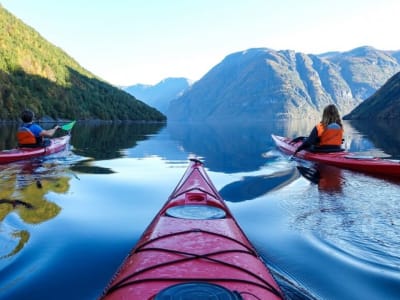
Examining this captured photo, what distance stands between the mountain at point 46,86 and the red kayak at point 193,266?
57459 millimetres

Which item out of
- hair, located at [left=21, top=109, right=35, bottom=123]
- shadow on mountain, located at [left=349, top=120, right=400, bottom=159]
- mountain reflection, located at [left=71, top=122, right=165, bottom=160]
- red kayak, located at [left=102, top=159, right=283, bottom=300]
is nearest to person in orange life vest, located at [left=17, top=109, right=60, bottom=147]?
hair, located at [left=21, top=109, right=35, bottom=123]

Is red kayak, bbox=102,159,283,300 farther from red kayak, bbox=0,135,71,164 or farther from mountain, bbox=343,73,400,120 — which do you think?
mountain, bbox=343,73,400,120

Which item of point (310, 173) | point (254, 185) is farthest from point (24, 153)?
point (310, 173)

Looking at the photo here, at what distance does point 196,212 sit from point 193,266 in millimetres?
1951

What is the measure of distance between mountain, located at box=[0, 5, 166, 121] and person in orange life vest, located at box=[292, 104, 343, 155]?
5203cm

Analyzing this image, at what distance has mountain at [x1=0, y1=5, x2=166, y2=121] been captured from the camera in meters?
64.7

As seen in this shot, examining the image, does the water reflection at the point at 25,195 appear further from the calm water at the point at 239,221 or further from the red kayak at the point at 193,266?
the red kayak at the point at 193,266

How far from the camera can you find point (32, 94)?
70.9 metres

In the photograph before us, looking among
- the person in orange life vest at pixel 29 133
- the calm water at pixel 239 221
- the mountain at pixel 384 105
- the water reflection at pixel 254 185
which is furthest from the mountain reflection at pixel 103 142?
the mountain at pixel 384 105

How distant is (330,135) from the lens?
45.7 ft

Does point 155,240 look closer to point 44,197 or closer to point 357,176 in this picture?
point 44,197

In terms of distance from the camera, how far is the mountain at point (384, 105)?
268ft

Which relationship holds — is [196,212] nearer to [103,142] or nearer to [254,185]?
[254,185]

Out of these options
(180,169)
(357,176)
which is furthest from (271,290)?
(180,169)
